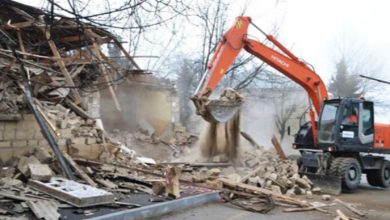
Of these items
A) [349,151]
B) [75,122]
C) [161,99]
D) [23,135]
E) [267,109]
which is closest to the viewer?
[23,135]

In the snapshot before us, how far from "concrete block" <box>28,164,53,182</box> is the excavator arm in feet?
16.1

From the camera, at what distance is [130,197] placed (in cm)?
868

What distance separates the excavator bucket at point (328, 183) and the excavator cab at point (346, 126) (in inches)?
35.3

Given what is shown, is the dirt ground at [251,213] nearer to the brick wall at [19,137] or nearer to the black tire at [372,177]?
the black tire at [372,177]

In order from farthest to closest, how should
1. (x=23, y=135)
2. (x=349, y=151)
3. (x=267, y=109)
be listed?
(x=267, y=109), (x=349, y=151), (x=23, y=135)

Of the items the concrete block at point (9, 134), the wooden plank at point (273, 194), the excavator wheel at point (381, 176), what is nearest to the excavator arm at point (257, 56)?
the excavator wheel at point (381, 176)

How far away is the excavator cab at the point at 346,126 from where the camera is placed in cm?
1275

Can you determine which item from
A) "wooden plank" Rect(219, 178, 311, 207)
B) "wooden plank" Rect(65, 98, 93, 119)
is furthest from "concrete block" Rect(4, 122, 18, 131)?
"wooden plank" Rect(219, 178, 311, 207)

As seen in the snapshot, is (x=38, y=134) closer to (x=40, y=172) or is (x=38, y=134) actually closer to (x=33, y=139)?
(x=33, y=139)

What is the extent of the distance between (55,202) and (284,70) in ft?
29.2

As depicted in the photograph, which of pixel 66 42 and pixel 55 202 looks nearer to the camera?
pixel 55 202

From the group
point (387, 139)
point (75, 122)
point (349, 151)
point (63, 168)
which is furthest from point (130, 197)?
point (387, 139)

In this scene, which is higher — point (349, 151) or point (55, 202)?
point (349, 151)

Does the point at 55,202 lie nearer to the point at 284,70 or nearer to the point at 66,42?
the point at 66,42
